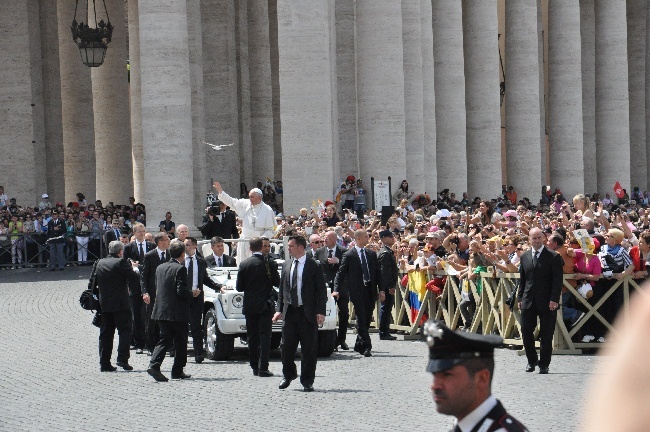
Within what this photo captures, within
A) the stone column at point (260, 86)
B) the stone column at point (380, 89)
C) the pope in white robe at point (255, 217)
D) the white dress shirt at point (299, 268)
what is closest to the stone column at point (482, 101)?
the stone column at point (260, 86)

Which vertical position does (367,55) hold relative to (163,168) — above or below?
above

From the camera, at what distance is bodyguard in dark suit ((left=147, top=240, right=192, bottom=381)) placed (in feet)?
49.8

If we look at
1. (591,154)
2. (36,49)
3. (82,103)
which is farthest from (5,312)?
(591,154)

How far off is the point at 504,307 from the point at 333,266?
9.86 feet

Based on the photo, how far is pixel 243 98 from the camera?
47.0m

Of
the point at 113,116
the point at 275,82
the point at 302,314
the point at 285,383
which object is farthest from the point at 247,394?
the point at 275,82

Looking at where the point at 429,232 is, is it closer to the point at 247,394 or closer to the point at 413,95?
the point at 247,394

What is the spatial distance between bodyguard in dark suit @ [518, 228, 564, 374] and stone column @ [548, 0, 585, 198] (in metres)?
38.0

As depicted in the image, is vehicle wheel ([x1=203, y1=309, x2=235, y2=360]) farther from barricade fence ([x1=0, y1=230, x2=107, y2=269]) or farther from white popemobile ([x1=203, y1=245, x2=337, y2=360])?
barricade fence ([x1=0, y1=230, x2=107, y2=269])

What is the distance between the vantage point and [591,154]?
2384 inches

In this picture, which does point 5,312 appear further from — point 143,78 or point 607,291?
point 607,291

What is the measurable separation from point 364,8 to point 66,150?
14937mm

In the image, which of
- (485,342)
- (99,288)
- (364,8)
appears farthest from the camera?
(364,8)

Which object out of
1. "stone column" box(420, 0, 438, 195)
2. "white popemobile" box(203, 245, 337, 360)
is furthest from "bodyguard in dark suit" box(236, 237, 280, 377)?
"stone column" box(420, 0, 438, 195)
